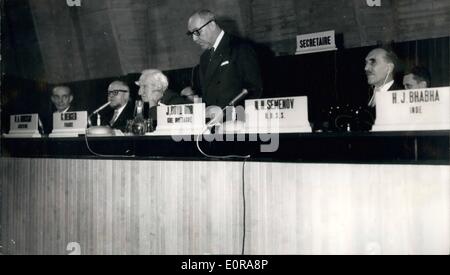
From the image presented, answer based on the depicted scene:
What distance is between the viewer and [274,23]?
13.0 feet

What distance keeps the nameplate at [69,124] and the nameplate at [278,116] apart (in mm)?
1092

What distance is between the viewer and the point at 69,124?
2393 mm

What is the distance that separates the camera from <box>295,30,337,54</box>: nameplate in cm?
377

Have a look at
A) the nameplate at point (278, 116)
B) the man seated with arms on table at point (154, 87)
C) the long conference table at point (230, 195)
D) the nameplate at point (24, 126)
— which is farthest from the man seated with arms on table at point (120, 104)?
the nameplate at point (278, 116)

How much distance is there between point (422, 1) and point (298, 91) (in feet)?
4.26

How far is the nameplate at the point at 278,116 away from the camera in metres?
1.64

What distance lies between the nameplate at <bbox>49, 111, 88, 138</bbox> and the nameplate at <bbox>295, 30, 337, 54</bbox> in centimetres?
231

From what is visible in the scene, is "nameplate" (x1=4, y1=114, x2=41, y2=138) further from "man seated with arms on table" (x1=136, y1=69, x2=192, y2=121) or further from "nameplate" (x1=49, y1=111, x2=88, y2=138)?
"man seated with arms on table" (x1=136, y1=69, x2=192, y2=121)

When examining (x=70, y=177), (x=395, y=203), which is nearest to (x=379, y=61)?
(x=395, y=203)

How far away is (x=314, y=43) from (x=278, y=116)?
7.91ft

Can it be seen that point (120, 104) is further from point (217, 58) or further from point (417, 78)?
point (417, 78)

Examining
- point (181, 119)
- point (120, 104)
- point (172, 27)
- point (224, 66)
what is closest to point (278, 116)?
point (181, 119)

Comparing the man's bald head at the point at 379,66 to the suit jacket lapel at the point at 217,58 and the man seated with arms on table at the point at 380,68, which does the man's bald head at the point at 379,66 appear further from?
the suit jacket lapel at the point at 217,58
